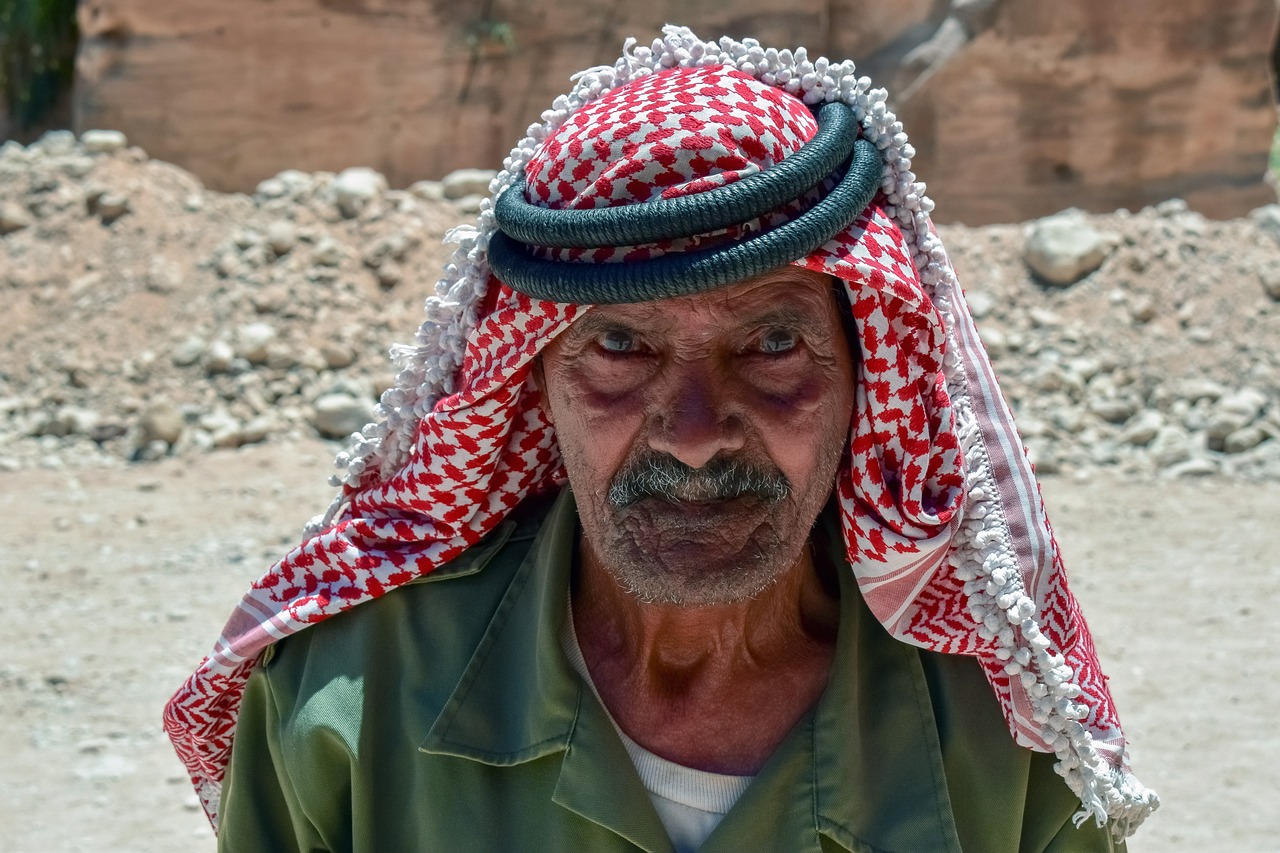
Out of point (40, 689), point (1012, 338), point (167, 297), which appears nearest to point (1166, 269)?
point (1012, 338)

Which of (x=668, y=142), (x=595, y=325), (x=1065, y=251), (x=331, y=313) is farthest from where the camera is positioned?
(x=1065, y=251)

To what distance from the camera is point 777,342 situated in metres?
1.91

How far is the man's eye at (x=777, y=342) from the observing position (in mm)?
1900

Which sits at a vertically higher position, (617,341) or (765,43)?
(617,341)

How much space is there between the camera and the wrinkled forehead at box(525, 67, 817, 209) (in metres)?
1.78

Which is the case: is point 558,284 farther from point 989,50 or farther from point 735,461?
point 989,50

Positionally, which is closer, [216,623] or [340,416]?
[216,623]

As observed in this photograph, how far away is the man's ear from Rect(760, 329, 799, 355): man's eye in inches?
11.8

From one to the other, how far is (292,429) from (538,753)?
18.1 ft

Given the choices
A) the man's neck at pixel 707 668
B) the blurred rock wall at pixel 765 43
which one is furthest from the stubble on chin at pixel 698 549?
the blurred rock wall at pixel 765 43

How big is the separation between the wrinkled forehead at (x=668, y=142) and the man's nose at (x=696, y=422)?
238mm

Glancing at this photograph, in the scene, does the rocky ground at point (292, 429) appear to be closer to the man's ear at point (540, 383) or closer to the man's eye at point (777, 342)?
the man's ear at point (540, 383)

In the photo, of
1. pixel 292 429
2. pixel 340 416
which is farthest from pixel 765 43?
pixel 292 429

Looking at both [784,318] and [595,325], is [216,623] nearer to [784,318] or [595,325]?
[595,325]
